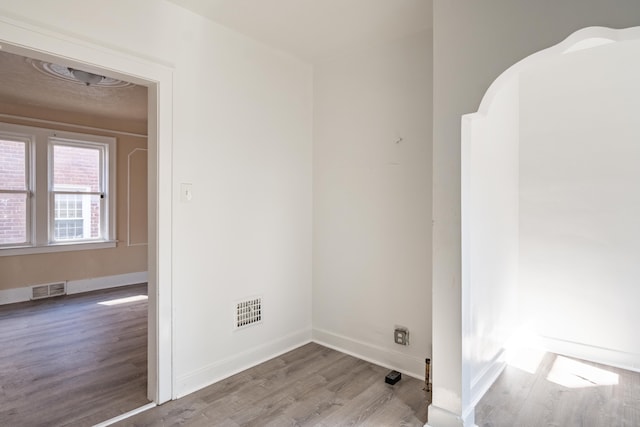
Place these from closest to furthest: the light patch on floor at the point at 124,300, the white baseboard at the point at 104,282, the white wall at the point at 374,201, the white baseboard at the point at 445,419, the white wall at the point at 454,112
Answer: the white wall at the point at 454,112
the white baseboard at the point at 445,419
the white wall at the point at 374,201
the light patch on floor at the point at 124,300
the white baseboard at the point at 104,282

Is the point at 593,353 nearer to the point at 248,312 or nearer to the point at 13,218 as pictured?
→ the point at 248,312

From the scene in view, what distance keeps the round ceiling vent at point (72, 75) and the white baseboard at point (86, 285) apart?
2823 mm

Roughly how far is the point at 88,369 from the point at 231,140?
204 cm

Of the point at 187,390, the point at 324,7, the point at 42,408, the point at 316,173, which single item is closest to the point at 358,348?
the point at 187,390

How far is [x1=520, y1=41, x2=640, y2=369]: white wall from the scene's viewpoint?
9.05 ft

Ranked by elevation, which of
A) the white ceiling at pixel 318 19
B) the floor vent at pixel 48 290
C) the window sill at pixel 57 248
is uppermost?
the white ceiling at pixel 318 19

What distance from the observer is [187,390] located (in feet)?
7.79

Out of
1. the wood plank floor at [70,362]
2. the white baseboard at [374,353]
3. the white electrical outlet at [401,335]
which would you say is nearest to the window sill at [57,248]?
the wood plank floor at [70,362]

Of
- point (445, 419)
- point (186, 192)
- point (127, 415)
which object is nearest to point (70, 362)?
point (127, 415)

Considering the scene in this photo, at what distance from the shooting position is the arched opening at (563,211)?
2.67 metres

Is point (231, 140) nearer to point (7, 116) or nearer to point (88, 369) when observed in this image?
point (88, 369)

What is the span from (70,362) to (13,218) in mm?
2867

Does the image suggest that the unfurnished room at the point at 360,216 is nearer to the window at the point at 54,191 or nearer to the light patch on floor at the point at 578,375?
the light patch on floor at the point at 578,375

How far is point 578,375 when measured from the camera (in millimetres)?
2646
